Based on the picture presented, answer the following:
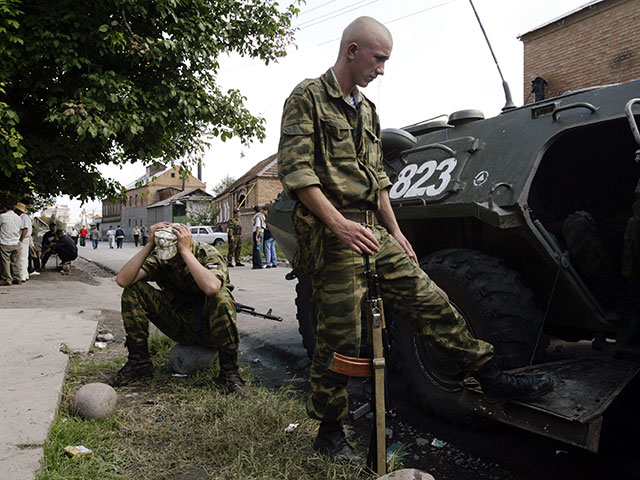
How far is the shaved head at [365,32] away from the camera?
7.37ft

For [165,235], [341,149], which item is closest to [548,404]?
[341,149]

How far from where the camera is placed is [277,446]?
2.64 meters

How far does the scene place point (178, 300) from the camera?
3.74 meters

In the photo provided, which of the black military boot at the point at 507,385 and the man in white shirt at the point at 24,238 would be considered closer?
the black military boot at the point at 507,385

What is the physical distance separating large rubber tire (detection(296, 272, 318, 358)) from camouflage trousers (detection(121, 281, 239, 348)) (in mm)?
782

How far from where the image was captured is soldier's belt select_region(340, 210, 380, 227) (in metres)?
2.39

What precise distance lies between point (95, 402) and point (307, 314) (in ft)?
5.60

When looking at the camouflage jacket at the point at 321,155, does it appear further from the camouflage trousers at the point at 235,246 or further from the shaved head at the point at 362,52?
the camouflage trousers at the point at 235,246

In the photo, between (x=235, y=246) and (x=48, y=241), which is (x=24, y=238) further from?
(x=235, y=246)

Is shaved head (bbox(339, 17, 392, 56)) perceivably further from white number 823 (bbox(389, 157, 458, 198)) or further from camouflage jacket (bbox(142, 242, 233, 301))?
camouflage jacket (bbox(142, 242, 233, 301))

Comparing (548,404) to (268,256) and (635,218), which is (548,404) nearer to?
(635,218)

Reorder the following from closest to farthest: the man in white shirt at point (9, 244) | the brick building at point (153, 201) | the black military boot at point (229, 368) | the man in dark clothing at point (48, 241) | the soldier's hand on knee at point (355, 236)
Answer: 1. the soldier's hand on knee at point (355, 236)
2. the black military boot at point (229, 368)
3. the man in white shirt at point (9, 244)
4. the man in dark clothing at point (48, 241)
5. the brick building at point (153, 201)

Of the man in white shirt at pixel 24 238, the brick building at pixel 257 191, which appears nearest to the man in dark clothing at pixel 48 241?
the man in white shirt at pixel 24 238

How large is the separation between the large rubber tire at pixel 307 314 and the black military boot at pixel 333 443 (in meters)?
1.71
